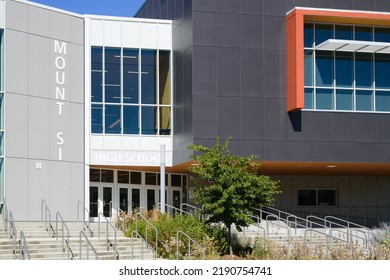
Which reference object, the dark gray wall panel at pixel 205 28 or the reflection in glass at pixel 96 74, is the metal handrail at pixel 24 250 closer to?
the reflection in glass at pixel 96 74

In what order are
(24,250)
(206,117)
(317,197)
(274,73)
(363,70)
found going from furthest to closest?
(317,197), (363,70), (274,73), (206,117), (24,250)

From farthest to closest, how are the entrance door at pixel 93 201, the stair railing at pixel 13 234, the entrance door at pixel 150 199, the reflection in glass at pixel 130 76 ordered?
the entrance door at pixel 150 199
the reflection in glass at pixel 130 76
the entrance door at pixel 93 201
the stair railing at pixel 13 234

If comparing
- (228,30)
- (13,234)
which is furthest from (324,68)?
(13,234)

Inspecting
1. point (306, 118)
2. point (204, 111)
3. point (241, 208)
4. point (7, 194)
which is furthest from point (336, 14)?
point (7, 194)

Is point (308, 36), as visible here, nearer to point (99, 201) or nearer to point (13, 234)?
point (99, 201)

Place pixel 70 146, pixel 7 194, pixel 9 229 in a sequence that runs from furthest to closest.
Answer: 1. pixel 70 146
2. pixel 7 194
3. pixel 9 229

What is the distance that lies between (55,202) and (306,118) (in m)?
11.3

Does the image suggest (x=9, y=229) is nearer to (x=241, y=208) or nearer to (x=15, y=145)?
(x=15, y=145)

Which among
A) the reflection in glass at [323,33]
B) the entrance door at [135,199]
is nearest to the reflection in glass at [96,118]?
the entrance door at [135,199]

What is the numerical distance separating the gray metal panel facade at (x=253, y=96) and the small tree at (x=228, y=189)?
2903mm

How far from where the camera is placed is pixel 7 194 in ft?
111

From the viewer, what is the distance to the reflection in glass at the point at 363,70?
36625 mm

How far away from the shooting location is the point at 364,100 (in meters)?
36.5

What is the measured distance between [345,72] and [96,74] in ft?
36.3
